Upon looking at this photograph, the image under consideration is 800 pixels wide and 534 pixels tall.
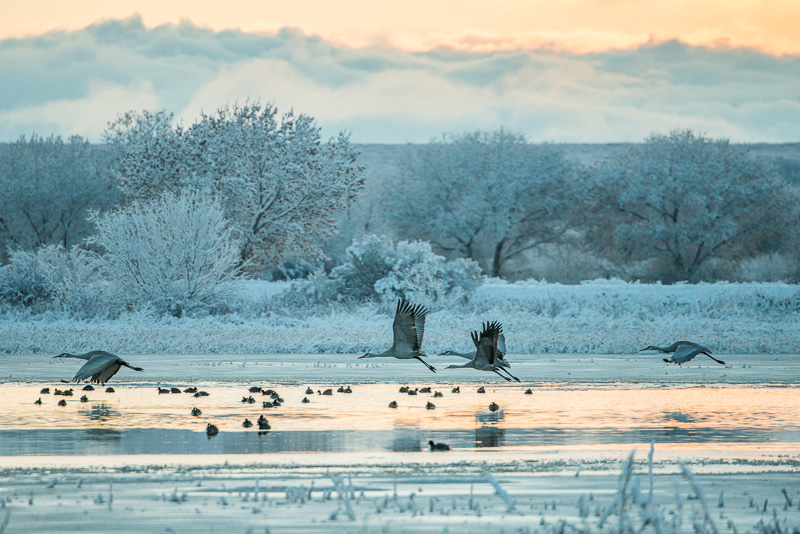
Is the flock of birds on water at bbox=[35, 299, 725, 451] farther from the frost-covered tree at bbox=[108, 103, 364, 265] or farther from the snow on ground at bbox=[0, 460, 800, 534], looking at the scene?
the frost-covered tree at bbox=[108, 103, 364, 265]

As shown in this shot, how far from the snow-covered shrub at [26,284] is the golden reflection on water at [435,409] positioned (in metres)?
20.0

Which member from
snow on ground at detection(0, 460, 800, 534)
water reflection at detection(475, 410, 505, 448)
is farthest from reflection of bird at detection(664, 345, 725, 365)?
snow on ground at detection(0, 460, 800, 534)

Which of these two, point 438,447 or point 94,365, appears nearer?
point 438,447

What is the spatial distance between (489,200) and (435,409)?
148 ft

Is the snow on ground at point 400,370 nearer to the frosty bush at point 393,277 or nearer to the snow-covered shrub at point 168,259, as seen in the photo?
the snow-covered shrub at point 168,259

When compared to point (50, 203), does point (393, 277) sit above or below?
below

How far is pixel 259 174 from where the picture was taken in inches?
1812

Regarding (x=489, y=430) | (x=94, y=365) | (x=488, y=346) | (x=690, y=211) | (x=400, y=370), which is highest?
(x=690, y=211)

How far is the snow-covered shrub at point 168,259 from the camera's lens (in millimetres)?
34031

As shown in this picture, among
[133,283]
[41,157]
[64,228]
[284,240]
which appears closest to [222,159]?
[284,240]

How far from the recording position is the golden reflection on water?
41.3ft

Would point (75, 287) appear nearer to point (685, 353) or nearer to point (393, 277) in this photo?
point (393, 277)

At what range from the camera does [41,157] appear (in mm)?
64875

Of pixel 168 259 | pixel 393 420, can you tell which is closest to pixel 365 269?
pixel 168 259
